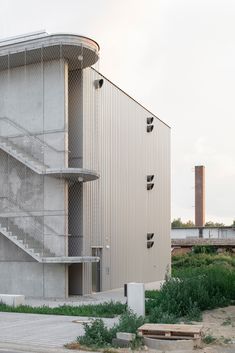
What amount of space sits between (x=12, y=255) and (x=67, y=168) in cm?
497

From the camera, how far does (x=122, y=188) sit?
3134cm

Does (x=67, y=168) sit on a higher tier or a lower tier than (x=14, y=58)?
lower

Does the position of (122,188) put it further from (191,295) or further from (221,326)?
(221,326)

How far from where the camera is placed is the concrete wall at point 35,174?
24.7 m

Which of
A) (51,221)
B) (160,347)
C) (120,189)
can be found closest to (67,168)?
(51,221)

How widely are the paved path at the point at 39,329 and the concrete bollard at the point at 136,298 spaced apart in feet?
2.47

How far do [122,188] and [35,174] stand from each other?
7.15 metres

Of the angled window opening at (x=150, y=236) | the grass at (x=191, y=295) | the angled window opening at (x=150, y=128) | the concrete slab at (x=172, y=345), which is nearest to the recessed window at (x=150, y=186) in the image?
the angled window opening at (x=150, y=236)

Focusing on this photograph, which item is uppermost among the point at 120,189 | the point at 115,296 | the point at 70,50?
the point at 70,50

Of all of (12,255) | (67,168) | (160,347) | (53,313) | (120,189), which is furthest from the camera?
(120,189)

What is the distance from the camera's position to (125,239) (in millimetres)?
31188

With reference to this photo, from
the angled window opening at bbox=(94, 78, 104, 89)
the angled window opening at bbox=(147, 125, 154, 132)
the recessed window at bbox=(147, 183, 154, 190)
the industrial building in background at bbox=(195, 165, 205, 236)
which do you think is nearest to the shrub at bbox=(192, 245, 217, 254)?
the industrial building in background at bbox=(195, 165, 205, 236)

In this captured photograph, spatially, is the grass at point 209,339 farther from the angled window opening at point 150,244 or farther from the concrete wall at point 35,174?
the angled window opening at point 150,244

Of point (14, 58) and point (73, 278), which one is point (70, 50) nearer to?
point (14, 58)
